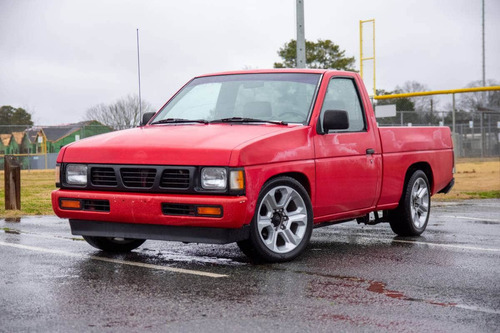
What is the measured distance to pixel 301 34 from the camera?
15.1 metres

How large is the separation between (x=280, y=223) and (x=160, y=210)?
1111 mm

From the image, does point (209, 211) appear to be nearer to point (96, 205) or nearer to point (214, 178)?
point (214, 178)

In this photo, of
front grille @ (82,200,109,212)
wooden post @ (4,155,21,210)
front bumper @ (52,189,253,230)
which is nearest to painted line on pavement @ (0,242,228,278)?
front bumper @ (52,189,253,230)

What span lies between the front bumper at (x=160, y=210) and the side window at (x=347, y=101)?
187 centimetres

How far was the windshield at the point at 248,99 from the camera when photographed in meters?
7.43

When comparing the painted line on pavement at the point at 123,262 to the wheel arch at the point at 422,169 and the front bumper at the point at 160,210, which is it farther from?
the wheel arch at the point at 422,169

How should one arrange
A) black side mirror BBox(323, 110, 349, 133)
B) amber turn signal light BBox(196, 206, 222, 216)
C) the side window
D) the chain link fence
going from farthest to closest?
the chain link fence < the side window < black side mirror BBox(323, 110, 349, 133) < amber turn signal light BBox(196, 206, 222, 216)

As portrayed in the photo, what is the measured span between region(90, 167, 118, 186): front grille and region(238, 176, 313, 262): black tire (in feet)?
3.93

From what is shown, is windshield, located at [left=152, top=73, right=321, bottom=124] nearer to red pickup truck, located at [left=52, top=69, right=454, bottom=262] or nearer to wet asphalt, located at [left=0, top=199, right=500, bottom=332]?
red pickup truck, located at [left=52, top=69, right=454, bottom=262]

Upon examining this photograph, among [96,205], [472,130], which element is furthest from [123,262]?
[472,130]

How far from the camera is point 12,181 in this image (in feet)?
39.4

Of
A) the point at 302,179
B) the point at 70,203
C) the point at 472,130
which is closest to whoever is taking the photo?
the point at 70,203

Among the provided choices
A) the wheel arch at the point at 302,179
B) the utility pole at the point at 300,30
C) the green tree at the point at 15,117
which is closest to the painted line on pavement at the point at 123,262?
the wheel arch at the point at 302,179

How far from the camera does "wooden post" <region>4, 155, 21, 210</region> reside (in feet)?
38.7
